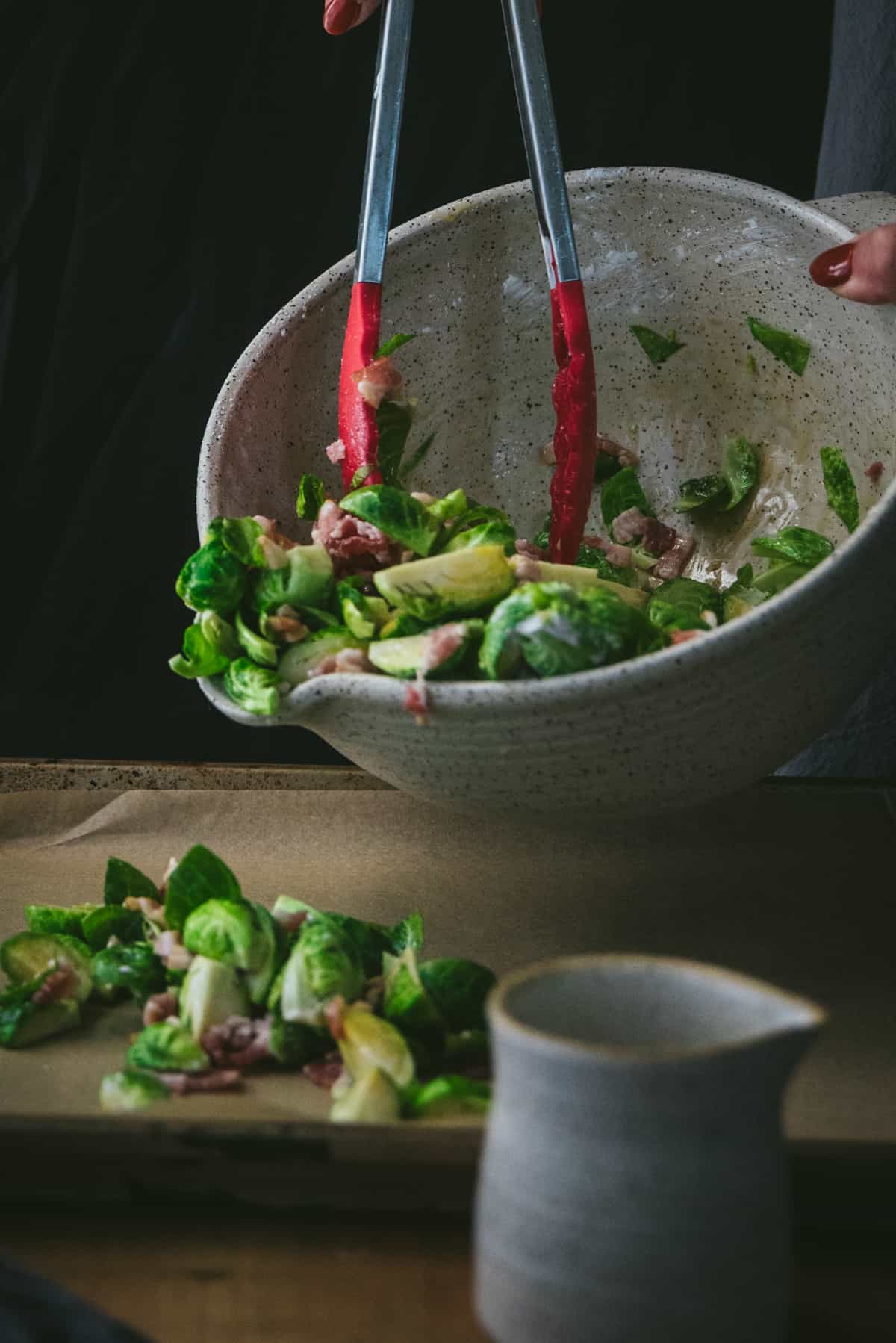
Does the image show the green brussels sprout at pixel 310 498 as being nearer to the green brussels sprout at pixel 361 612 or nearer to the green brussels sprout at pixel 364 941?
the green brussels sprout at pixel 361 612

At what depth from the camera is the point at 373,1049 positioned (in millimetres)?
1021

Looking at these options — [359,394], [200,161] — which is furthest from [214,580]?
[200,161]

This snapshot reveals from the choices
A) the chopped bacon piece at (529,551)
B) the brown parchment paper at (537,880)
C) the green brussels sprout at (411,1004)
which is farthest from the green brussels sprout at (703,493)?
the green brussels sprout at (411,1004)

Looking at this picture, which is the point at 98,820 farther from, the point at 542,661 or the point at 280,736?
the point at 280,736

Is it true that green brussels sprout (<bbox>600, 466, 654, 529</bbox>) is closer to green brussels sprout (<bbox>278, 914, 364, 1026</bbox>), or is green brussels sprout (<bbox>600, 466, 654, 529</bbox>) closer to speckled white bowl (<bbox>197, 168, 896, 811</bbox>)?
speckled white bowl (<bbox>197, 168, 896, 811</bbox>)

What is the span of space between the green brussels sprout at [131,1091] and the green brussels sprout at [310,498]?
0.60m

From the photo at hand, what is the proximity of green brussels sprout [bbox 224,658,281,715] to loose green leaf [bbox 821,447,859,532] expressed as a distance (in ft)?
1.72

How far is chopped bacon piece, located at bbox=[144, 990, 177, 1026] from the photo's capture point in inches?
44.3

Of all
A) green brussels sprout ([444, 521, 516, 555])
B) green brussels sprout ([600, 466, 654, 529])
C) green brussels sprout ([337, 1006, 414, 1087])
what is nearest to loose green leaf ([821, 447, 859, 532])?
green brussels sprout ([600, 466, 654, 529])

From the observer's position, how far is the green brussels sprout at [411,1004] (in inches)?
42.1

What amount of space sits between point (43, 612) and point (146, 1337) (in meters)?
1.72

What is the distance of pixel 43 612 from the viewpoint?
233 cm

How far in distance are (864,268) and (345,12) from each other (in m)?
0.65

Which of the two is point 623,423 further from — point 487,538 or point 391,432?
point 487,538
